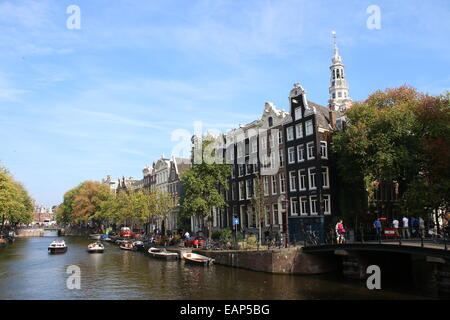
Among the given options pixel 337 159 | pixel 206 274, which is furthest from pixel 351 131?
pixel 206 274

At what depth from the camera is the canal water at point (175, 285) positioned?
28.7m

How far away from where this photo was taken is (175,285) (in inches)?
1297

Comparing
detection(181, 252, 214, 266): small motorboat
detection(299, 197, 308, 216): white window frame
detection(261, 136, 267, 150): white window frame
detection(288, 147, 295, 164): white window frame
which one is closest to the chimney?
detection(288, 147, 295, 164): white window frame

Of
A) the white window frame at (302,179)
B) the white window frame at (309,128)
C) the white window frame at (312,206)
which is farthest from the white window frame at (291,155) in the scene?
the white window frame at (312,206)

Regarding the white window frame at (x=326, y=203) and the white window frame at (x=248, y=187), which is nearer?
the white window frame at (x=326, y=203)

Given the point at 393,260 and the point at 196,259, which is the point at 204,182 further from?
the point at 393,260

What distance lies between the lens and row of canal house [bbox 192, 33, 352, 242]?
4888 centimetres

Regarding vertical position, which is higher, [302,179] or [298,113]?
[298,113]

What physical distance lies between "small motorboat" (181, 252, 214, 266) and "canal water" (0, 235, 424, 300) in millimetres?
765

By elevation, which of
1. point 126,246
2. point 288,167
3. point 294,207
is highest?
point 288,167

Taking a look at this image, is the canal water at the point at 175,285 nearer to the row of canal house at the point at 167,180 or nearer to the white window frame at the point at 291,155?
the white window frame at the point at 291,155

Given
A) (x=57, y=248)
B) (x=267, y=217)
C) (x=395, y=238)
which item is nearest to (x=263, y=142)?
(x=267, y=217)

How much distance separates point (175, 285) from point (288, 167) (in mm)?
25689

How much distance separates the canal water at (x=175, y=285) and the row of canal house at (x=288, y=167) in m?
9.76
